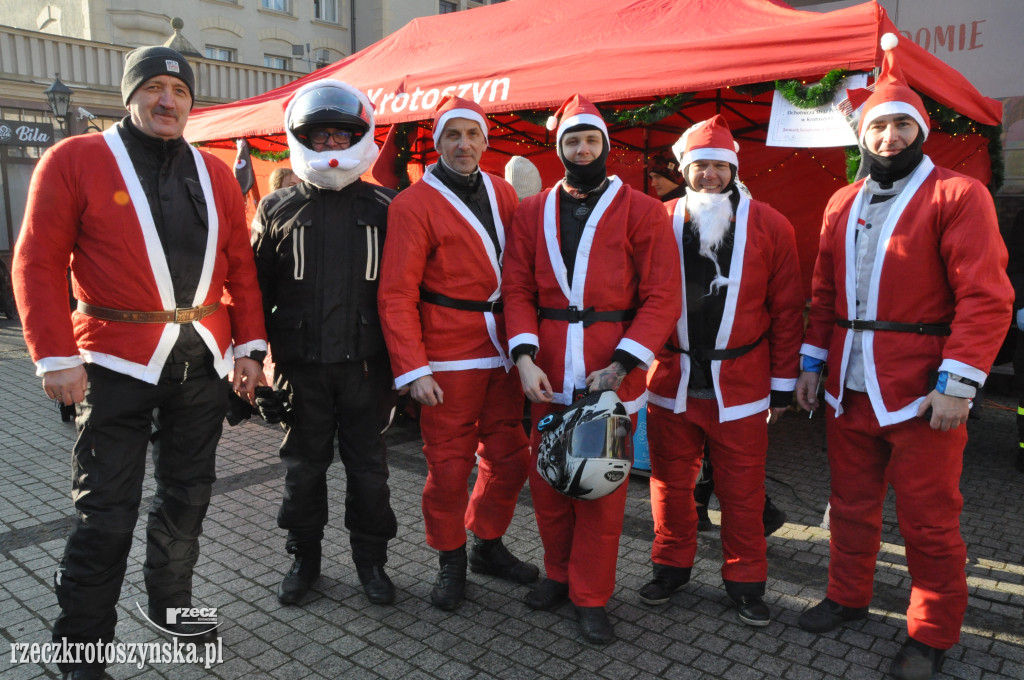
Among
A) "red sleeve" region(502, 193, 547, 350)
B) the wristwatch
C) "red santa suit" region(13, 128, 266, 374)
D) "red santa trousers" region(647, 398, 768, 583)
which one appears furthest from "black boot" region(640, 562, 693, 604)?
"red santa suit" region(13, 128, 266, 374)

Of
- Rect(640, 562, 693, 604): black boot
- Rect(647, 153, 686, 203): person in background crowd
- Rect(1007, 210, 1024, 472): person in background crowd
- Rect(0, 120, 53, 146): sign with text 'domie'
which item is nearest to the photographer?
Rect(640, 562, 693, 604): black boot

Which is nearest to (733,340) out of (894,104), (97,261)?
(894,104)

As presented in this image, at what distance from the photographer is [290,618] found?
310 centimetres

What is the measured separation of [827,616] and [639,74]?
344 cm

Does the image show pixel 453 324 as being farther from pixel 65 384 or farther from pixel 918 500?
pixel 918 500

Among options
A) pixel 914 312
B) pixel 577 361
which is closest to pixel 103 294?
pixel 577 361

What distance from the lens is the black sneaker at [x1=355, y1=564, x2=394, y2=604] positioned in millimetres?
3193

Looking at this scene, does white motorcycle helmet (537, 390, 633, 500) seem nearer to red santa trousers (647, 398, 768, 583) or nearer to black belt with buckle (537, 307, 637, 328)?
black belt with buckle (537, 307, 637, 328)

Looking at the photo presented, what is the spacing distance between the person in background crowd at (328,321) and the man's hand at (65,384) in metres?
0.78

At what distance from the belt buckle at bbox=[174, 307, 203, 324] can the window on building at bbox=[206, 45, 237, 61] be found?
2035 centimetres

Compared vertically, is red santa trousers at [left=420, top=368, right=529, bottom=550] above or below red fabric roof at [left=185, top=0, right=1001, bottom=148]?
below

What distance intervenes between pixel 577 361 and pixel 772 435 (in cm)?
361

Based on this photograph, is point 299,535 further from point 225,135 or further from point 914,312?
point 225,135

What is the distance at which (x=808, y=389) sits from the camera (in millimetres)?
3057
